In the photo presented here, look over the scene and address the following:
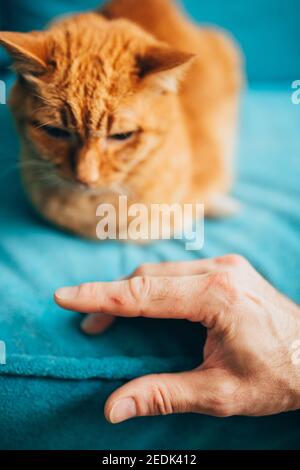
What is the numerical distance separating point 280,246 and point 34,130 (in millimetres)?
644

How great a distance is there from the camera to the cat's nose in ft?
2.89

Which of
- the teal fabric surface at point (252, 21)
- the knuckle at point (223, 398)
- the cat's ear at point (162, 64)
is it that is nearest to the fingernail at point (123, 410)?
the knuckle at point (223, 398)

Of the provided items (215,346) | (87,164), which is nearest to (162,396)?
(215,346)

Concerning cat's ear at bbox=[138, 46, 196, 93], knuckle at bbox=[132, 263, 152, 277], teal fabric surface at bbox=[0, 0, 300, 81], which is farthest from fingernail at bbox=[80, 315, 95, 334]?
teal fabric surface at bbox=[0, 0, 300, 81]

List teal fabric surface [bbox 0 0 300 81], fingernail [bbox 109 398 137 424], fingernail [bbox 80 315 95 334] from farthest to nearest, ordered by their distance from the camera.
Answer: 1. teal fabric surface [bbox 0 0 300 81]
2. fingernail [bbox 80 315 95 334]
3. fingernail [bbox 109 398 137 424]

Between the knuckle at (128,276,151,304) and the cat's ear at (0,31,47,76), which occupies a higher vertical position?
the cat's ear at (0,31,47,76)

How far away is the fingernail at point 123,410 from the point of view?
636 millimetres

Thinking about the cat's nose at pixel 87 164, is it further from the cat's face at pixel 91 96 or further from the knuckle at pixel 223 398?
the knuckle at pixel 223 398

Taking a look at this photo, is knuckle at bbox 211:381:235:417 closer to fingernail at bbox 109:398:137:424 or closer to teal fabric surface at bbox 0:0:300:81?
fingernail at bbox 109:398:137:424

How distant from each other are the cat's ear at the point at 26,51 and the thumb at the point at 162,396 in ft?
2.09

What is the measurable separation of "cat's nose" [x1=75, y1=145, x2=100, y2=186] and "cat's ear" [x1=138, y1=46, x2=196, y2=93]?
0.19 metres

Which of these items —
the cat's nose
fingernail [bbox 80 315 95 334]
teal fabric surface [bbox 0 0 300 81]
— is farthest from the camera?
teal fabric surface [bbox 0 0 300 81]

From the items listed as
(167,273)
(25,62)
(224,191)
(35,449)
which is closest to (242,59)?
(224,191)

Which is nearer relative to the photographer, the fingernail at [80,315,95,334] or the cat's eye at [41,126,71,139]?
the fingernail at [80,315,95,334]
